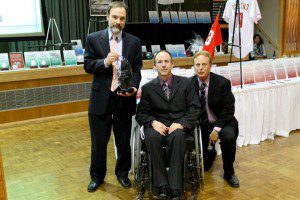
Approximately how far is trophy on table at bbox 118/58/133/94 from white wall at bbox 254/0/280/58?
6601 millimetres

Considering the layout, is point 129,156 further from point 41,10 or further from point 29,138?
point 41,10

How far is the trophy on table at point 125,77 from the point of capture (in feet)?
8.07

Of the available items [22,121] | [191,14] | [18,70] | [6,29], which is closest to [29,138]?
[22,121]

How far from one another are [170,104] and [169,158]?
422 millimetres

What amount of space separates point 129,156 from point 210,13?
222 inches

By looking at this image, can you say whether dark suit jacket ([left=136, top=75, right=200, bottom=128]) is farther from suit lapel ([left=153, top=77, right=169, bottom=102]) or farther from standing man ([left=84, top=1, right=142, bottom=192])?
standing man ([left=84, top=1, right=142, bottom=192])

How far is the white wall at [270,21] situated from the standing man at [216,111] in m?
5.83

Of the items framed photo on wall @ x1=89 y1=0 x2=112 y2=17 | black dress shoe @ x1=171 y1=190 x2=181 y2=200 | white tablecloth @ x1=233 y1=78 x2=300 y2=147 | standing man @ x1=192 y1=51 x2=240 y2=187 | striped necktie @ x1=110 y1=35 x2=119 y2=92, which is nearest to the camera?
black dress shoe @ x1=171 y1=190 x2=181 y2=200

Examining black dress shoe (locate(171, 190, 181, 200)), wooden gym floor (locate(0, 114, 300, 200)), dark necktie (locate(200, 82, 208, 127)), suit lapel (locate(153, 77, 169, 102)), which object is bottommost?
wooden gym floor (locate(0, 114, 300, 200))

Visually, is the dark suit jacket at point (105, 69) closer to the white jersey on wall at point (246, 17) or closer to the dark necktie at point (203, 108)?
the dark necktie at point (203, 108)

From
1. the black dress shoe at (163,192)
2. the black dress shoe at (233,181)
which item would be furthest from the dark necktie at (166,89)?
the black dress shoe at (233,181)

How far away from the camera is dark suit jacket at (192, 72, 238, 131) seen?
2971 millimetres

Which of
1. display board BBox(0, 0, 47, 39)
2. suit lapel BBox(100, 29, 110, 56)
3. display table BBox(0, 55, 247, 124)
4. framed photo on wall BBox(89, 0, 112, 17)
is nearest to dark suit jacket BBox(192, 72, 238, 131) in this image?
suit lapel BBox(100, 29, 110, 56)

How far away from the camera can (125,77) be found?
97.0 inches
